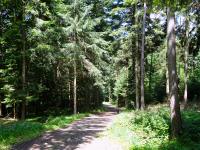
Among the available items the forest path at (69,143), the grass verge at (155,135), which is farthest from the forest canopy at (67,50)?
the forest path at (69,143)

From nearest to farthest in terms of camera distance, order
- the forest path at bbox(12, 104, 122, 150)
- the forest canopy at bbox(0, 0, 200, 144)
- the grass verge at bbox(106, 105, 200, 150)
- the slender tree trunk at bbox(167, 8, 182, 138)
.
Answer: the grass verge at bbox(106, 105, 200, 150)
the forest path at bbox(12, 104, 122, 150)
the slender tree trunk at bbox(167, 8, 182, 138)
the forest canopy at bbox(0, 0, 200, 144)

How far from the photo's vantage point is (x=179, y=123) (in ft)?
38.7

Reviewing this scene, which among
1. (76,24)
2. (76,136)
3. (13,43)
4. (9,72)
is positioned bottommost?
(76,136)

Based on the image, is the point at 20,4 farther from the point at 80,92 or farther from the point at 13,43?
the point at 80,92

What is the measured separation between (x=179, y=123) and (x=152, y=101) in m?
26.3

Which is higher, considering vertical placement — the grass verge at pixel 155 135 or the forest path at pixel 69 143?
the grass verge at pixel 155 135

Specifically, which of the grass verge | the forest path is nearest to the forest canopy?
the grass verge

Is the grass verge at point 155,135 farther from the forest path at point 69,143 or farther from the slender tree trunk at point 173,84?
the forest path at point 69,143

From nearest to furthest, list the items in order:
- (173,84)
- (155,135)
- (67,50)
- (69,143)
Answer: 1. (173,84)
2. (69,143)
3. (155,135)
4. (67,50)

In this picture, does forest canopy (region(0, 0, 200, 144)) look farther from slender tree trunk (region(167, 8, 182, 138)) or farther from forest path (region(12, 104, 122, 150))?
forest path (region(12, 104, 122, 150))

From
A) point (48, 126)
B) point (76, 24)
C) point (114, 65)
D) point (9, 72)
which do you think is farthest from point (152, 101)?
point (48, 126)

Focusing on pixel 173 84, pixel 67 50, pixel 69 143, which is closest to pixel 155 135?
pixel 173 84

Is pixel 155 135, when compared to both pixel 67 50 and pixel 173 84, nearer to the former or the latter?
pixel 173 84

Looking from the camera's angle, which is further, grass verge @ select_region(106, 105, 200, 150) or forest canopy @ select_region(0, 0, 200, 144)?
forest canopy @ select_region(0, 0, 200, 144)
